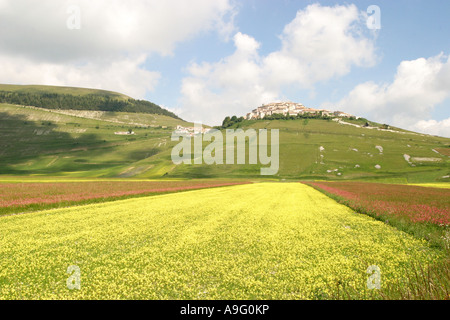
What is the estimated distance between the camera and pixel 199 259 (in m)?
8.93

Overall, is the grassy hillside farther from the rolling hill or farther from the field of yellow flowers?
the field of yellow flowers

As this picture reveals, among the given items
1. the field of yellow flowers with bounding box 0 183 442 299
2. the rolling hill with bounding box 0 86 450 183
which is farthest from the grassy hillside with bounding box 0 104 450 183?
the field of yellow flowers with bounding box 0 183 442 299

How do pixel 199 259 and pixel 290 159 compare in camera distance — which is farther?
pixel 290 159

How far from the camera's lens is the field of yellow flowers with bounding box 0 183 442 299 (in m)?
6.63

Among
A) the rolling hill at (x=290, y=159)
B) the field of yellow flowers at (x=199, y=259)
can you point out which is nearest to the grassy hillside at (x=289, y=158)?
the rolling hill at (x=290, y=159)

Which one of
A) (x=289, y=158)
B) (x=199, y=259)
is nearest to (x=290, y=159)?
(x=289, y=158)

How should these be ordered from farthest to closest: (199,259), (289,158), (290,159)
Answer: (289,158)
(290,159)
(199,259)

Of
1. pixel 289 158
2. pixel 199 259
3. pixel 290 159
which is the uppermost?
pixel 289 158

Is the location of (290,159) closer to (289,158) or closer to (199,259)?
(289,158)

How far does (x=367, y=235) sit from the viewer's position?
42.0ft

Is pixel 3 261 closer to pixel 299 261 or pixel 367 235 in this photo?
pixel 299 261

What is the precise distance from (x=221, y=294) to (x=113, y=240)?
7324 millimetres

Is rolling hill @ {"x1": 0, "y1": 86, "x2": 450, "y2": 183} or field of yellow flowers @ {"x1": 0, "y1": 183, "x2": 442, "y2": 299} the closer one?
field of yellow flowers @ {"x1": 0, "y1": 183, "x2": 442, "y2": 299}

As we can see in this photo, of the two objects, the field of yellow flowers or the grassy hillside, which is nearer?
the field of yellow flowers
